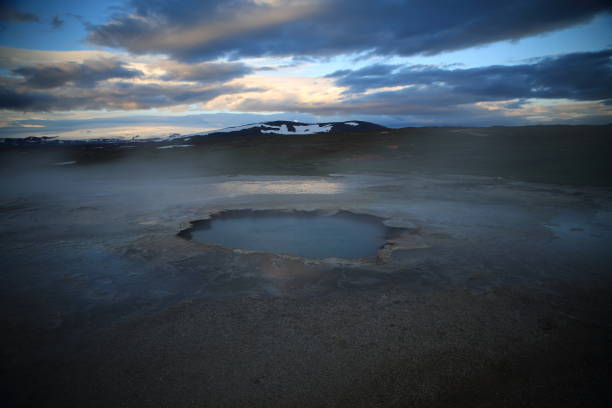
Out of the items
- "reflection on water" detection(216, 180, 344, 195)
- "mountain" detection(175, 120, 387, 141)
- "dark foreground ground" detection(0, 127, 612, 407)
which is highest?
"mountain" detection(175, 120, 387, 141)

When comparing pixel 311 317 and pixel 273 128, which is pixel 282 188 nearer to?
pixel 311 317

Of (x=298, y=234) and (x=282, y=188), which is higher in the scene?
(x=282, y=188)

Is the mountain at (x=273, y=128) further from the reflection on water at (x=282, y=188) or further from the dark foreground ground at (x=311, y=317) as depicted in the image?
the dark foreground ground at (x=311, y=317)

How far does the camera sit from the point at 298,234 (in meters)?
8.12

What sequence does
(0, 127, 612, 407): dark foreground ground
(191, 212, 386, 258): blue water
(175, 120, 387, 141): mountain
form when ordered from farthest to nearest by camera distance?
1. (175, 120, 387, 141): mountain
2. (191, 212, 386, 258): blue water
3. (0, 127, 612, 407): dark foreground ground

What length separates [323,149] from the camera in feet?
128

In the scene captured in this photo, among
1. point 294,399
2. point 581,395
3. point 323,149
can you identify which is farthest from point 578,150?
point 294,399

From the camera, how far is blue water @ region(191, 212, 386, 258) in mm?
7016

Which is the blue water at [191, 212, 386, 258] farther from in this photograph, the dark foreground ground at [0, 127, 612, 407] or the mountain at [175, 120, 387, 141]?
the mountain at [175, 120, 387, 141]

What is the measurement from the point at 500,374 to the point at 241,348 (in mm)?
2647

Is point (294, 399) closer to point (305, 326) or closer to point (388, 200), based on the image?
point (305, 326)

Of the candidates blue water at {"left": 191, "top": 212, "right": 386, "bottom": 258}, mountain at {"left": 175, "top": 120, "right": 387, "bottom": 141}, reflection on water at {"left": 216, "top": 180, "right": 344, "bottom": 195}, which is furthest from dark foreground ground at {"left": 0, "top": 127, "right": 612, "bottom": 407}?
mountain at {"left": 175, "top": 120, "right": 387, "bottom": 141}

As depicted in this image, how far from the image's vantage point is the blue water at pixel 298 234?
7016 millimetres

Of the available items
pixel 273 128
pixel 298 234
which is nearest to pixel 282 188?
pixel 298 234
